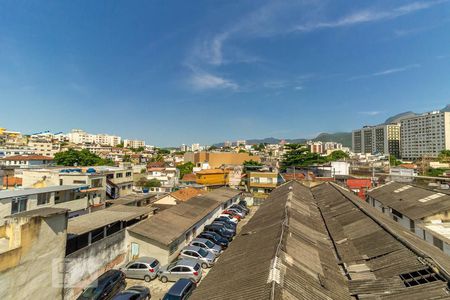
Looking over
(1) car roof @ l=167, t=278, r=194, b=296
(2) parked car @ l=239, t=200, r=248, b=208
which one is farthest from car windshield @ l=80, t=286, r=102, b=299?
→ (2) parked car @ l=239, t=200, r=248, b=208

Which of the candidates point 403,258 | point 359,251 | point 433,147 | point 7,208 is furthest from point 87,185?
point 433,147

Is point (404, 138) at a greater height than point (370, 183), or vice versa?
point (404, 138)

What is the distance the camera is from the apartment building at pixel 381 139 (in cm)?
15988

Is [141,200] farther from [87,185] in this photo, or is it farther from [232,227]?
[232,227]

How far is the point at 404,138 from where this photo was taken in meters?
152

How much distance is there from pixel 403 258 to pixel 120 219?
17422 millimetres

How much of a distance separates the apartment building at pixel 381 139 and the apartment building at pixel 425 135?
239 inches

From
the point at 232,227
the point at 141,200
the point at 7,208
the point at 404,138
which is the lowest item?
the point at 232,227

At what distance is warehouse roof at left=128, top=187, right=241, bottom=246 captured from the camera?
61.2 feet

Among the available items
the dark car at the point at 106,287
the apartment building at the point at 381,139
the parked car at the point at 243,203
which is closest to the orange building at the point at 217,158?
the parked car at the point at 243,203

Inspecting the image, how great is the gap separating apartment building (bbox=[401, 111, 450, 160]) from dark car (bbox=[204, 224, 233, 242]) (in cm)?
13483

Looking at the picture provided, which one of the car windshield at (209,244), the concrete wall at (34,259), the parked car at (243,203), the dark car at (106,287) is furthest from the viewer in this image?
the parked car at (243,203)

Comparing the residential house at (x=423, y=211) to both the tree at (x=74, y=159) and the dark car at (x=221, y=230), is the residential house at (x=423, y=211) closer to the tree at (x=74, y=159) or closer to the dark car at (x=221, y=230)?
the dark car at (x=221, y=230)

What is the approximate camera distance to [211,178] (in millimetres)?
57531
